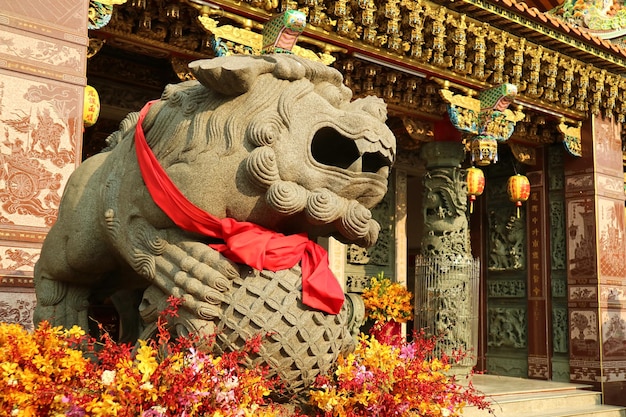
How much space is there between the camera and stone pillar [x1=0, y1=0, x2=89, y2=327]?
3770mm

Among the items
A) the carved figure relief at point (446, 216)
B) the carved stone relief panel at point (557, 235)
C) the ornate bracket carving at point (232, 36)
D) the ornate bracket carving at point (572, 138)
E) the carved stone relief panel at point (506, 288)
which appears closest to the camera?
the ornate bracket carving at point (232, 36)

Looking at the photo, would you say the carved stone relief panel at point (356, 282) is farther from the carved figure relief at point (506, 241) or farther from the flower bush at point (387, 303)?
the carved figure relief at point (506, 241)

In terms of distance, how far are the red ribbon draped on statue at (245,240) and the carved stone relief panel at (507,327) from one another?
24.2ft

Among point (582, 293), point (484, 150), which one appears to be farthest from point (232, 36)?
point (582, 293)

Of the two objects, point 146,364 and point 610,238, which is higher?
point 610,238

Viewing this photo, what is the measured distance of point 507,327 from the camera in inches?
354

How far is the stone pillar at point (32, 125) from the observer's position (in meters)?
3.77

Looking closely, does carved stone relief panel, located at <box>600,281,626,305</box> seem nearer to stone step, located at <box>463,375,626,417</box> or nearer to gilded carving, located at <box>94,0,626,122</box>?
stone step, located at <box>463,375,626,417</box>

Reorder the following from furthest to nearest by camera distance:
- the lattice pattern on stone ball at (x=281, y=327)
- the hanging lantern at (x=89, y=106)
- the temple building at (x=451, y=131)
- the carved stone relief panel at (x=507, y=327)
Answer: the carved stone relief panel at (x=507, y=327) < the hanging lantern at (x=89, y=106) < the temple building at (x=451, y=131) < the lattice pattern on stone ball at (x=281, y=327)

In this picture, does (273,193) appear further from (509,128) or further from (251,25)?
(509,128)

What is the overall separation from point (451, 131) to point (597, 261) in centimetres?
240

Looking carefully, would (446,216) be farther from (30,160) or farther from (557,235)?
(30,160)

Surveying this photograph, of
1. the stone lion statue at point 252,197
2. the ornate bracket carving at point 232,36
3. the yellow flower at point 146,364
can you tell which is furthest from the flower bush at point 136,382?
the ornate bracket carving at point 232,36

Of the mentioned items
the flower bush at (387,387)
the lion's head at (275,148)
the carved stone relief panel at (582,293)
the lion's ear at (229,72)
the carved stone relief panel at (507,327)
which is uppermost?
the lion's ear at (229,72)
